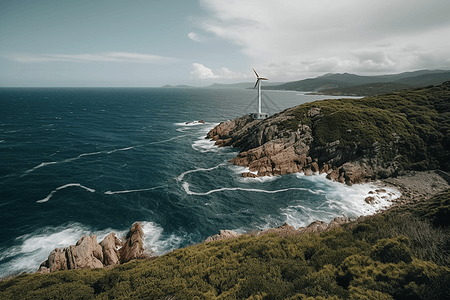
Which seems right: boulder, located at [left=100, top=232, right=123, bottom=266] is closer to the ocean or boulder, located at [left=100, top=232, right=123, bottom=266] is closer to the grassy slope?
the ocean

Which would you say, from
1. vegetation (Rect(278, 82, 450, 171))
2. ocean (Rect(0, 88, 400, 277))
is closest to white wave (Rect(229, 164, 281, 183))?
ocean (Rect(0, 88, 400, 277))

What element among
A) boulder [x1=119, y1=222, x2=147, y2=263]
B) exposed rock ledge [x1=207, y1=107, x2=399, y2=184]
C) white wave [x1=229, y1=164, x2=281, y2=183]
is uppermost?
exposed rock ledge [x1=207, y1=107, x2=399, y2=184]

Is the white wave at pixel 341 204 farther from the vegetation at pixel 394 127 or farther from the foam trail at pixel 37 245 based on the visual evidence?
the foam trail at pixel 37 245

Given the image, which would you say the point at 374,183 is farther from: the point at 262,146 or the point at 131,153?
the point at 131,153

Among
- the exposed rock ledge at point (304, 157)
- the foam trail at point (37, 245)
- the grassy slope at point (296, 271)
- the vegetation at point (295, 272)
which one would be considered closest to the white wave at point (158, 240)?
the foam trail at point (37, 245)

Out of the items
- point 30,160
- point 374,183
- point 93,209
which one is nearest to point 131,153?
point 30,160

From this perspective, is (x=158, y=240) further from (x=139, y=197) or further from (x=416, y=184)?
(x=416, y=184)
